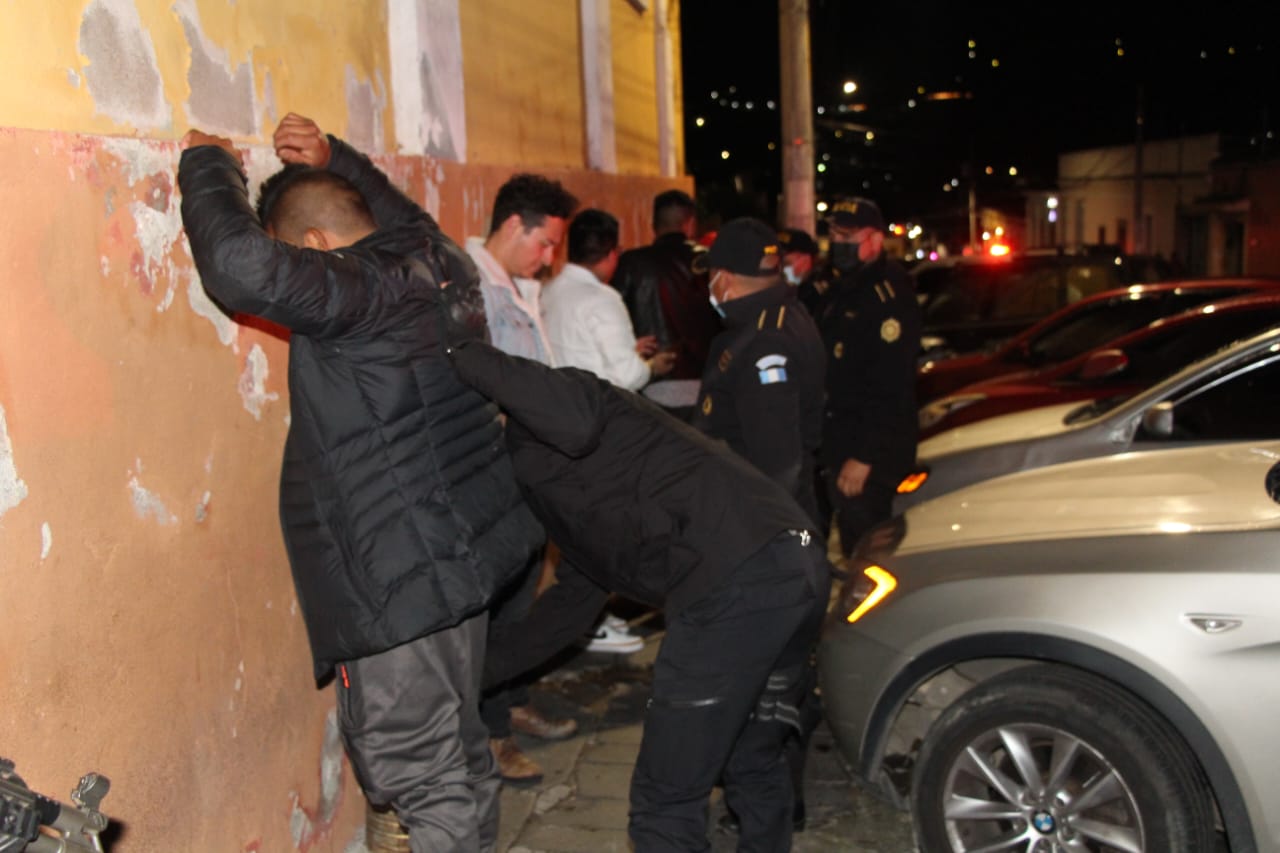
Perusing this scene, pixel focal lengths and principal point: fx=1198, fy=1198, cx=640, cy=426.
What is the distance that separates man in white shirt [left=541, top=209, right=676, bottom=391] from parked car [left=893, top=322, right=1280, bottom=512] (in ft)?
4.77

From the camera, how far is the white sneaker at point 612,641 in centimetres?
568

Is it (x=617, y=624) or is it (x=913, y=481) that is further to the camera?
(x=617, y=624)

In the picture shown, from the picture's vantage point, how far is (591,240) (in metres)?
5.07

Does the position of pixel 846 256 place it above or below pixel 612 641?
above

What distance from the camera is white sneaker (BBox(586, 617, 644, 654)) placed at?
18.6 feet

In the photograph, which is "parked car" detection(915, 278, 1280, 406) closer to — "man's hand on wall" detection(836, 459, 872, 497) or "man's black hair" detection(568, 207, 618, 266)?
"man's hand on wall" detection(836, 459, 872, 497)

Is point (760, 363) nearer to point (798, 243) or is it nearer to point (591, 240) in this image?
point (591, 240)

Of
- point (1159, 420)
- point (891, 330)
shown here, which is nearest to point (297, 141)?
point (891, 330)

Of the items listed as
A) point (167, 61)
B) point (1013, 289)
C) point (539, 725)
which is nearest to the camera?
point (167, 61)

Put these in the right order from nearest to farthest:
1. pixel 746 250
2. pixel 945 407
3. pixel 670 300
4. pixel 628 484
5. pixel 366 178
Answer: pixel 628 484
pixel 366 178
pixel 746 250
pixel 670 300
pixel 945 407

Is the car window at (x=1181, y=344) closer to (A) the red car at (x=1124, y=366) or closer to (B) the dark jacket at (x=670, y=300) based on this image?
(A) the red car at (x=1124, y=366)

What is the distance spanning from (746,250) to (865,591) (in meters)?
1.22

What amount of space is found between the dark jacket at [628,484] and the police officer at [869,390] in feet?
8.00

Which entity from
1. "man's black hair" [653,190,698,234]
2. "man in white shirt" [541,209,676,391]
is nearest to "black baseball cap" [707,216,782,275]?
"man in white shirt" [541,209,676,391]
